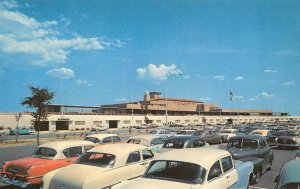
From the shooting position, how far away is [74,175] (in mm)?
7355

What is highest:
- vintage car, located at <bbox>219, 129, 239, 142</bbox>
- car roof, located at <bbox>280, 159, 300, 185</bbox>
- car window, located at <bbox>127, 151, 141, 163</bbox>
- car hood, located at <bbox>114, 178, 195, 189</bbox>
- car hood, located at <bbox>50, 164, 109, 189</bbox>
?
car roof, located at <bbox>280, 159, 300, 185</bbox>

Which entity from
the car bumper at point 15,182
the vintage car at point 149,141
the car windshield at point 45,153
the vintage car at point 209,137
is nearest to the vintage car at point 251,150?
the vintage car at point 149,141

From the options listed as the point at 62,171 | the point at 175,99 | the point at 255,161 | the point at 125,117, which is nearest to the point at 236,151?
the point at 255,161

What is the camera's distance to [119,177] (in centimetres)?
801

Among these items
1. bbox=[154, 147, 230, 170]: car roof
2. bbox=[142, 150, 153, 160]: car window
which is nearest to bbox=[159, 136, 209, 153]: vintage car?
bbox=[142, 150, 153, 160]: car window

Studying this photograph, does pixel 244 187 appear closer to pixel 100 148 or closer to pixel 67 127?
pixel 100 148

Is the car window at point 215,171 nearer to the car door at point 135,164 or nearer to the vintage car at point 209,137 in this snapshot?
the car door at point 135,164

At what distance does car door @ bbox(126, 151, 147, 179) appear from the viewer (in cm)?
859

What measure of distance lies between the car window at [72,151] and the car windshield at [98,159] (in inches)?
79.3

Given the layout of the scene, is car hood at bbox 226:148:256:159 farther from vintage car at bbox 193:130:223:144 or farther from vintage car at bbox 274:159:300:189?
vintage car at bbox 193:130:223:144

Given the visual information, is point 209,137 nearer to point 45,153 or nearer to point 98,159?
point 45,153

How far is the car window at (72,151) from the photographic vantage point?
1040 centimetres

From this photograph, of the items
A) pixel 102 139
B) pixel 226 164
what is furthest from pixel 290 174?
pixel 102 139

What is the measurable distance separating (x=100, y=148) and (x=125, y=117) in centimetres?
7052
